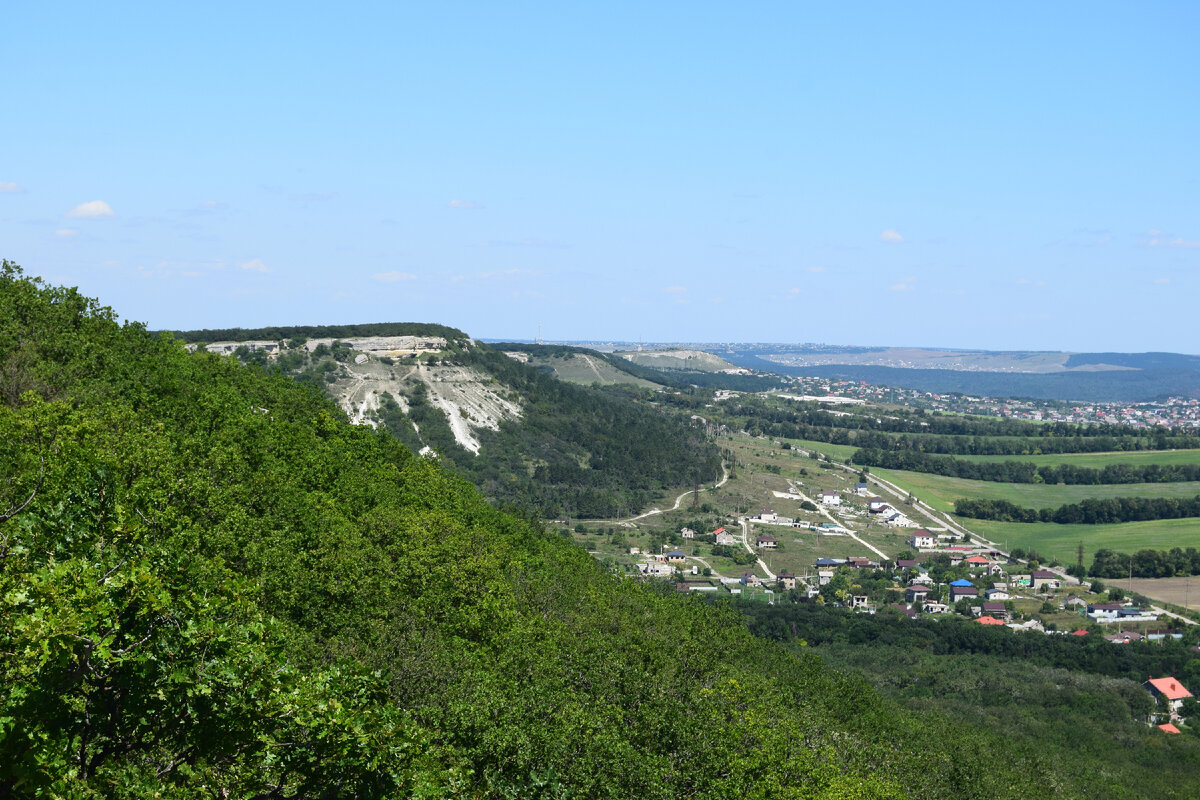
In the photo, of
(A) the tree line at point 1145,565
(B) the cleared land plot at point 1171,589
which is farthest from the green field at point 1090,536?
(B) the cleared land plot at point 1171,589

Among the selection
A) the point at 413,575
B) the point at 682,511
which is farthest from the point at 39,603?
the point at 682,511

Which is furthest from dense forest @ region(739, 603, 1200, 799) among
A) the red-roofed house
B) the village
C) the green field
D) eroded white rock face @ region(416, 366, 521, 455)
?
eroded white rock face @ region(416, 366, 521, 455)

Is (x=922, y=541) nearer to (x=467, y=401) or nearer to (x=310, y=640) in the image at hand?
(x=467, y=401)

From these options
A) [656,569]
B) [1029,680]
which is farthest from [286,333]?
[1029,680]

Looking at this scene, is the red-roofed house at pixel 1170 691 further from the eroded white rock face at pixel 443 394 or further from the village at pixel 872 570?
the eroded white rock face at pixel 443 394

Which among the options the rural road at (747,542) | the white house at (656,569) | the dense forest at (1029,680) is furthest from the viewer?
the rural road at (747,542)
